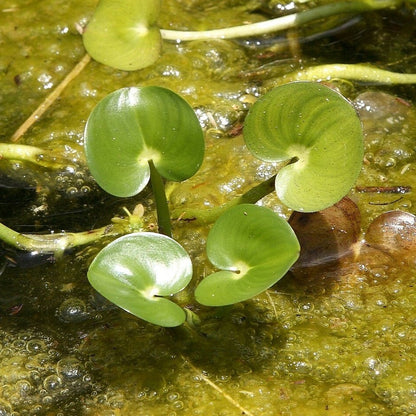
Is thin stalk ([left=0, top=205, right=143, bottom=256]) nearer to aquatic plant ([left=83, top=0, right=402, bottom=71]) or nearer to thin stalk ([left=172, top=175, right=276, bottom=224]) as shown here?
thin stalk ([left=172, top=175, right=276, bottom=224])

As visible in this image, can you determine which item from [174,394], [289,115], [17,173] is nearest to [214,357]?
[174,394]

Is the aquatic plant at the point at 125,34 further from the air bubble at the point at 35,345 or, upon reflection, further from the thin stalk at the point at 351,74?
the air bubble at the point at 35,345

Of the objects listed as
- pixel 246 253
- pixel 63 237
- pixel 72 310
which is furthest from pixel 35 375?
pixel 246 253

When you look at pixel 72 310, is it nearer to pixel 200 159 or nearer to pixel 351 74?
pixel 200 159

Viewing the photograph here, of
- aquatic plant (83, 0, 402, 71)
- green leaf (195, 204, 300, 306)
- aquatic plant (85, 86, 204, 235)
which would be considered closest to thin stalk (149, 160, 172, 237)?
aquatic plant (85, 86, 204, 235)


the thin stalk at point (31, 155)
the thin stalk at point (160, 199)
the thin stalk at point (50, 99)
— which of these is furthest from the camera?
the thin stalk at point (50, 99)

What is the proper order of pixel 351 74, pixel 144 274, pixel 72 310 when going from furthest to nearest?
1. pixel 351 74
2. pixel 72 310
3. pixel 144 274

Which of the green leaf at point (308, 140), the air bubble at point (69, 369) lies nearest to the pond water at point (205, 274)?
the air bubble at point (69, 369)
